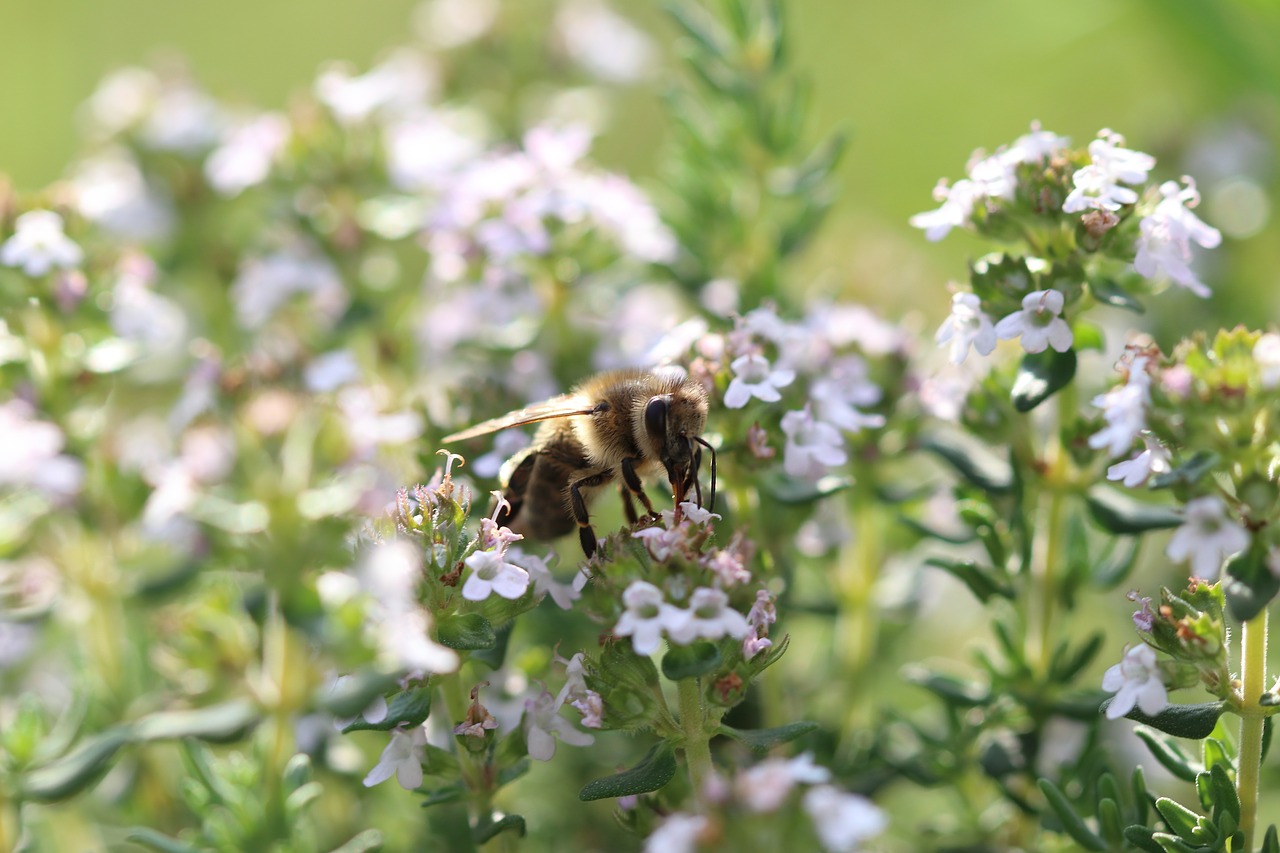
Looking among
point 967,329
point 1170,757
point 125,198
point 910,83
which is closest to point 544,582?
point 967,329

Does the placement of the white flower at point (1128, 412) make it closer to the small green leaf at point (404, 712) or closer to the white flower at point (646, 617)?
the white flower at point (646, 617)

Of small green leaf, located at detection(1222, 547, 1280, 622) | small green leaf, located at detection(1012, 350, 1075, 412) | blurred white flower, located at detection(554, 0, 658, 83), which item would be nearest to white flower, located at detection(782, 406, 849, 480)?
small green leaf, located at detection(1012, 350, 1075, 412)

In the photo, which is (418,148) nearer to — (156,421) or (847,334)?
(156,421)

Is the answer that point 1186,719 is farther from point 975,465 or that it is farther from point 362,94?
point 362,94

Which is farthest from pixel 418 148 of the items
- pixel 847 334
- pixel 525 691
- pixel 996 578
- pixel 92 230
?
pixel 996 578

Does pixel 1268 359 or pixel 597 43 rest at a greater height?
pixel 597 43

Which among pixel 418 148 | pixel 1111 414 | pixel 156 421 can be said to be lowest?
pixel 156 421
